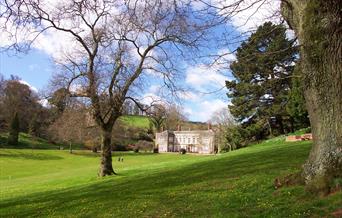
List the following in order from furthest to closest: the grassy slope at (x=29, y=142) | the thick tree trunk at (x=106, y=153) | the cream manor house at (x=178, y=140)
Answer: the cream manor house at (x=178, y=140) < the grassy slope at (x=29, y=142) < the thick tree trunk at (x=106, y=153)

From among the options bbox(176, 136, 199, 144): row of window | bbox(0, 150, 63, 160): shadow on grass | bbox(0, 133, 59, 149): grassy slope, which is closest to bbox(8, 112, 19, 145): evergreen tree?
bbox(0, 133, 59, 149): grassy slope

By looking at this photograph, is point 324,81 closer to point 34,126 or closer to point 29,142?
point 29,142

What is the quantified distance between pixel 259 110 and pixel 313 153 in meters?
47.6

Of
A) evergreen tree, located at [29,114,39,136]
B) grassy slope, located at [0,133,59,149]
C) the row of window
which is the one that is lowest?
grassy slope, located at [0,133,59,149]

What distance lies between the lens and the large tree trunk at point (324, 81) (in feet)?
31.5

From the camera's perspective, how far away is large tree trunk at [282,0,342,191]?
9.59 m

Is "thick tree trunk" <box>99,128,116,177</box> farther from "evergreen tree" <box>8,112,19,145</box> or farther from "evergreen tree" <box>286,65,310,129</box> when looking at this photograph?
"evergreen tree" <box>8,112,19,145</box>

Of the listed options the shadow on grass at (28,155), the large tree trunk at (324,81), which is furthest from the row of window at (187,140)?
the large tree trunk at (324,81)

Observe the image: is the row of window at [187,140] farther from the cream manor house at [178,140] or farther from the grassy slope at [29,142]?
the grassy slope at [29,142]

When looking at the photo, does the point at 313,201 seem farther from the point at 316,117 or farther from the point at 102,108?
the point at 102,108

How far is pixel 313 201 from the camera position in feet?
29.8

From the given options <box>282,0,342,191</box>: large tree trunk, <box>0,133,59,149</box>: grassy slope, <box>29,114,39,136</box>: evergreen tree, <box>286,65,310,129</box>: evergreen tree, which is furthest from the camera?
<box>29,114,39,136</box>: evergreen tree

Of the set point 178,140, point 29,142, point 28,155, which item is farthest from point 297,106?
point 178,140

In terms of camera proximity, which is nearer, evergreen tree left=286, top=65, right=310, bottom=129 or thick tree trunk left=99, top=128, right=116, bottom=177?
thick tree trunk left=99, top=128, right=116, bottom=177
